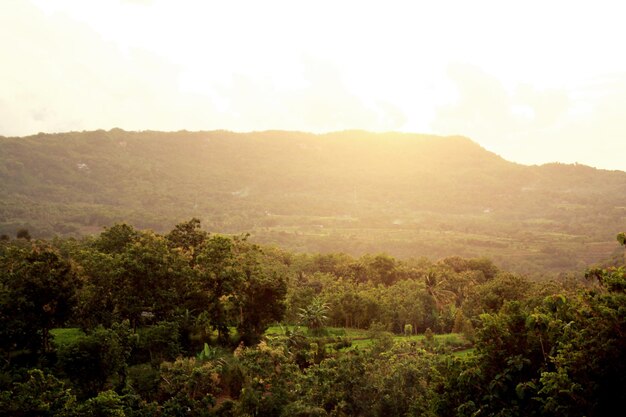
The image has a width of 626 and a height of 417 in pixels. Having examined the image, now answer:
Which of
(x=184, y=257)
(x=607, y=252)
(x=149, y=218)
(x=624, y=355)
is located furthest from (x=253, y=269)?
(x=149, y=218)

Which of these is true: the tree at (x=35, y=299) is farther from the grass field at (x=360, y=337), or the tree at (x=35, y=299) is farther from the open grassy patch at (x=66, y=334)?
the grass field at (x=360, y=337)

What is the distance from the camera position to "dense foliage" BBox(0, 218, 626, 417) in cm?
1456

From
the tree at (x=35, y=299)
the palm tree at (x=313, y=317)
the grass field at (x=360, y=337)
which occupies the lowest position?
the grass field at (x=360, y=337)

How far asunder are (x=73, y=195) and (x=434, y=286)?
527 feet

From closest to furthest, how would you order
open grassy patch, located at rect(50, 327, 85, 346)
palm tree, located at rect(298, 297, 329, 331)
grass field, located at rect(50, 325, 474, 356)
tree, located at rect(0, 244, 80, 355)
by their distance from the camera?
tree, located at rect(0, 244, 80, 355) < open grassy patch, located at rect(50, 327, 85, 346) < grass field, located at rect(50, 325, 474, 356) < palm tree, located at rect(298, 297, 329, 331)

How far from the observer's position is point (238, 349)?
24188mm

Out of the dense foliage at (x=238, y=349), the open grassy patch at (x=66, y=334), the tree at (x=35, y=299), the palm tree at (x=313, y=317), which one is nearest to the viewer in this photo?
the dense foliage at (x=238, y=349)

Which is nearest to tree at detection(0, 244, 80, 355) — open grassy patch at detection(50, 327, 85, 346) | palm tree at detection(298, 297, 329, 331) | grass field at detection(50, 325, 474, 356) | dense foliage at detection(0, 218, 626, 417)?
dense foliage at detection(0, 218, 626, 417)

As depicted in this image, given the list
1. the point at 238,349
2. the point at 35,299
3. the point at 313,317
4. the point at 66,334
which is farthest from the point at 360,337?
the point at 35,299

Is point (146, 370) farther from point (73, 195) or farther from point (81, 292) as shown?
point (73, 195)

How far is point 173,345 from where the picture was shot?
25.0 m

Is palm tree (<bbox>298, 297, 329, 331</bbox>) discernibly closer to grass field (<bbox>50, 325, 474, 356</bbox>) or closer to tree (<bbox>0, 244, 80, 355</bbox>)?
grass field (<bbox>50, 325, 474, 356</bbox>)

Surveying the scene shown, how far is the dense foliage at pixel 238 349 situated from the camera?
47.8 feet

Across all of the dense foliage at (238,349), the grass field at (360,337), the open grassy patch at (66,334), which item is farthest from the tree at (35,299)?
the grass field at (360,337)
